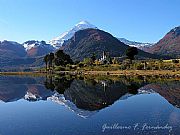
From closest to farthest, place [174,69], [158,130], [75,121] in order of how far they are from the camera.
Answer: [158,130] → [75,121] → [174,69]

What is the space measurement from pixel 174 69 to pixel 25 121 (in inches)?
4233

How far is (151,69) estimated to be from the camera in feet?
502

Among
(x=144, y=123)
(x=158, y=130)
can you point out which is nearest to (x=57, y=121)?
(x=144, y=123)

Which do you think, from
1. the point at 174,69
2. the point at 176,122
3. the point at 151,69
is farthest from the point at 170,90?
the point at 151,69

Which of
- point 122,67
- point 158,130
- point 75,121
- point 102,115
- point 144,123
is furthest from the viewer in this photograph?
point 122,67

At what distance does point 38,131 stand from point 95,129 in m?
6.73

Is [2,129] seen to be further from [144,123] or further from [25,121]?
[144,123]

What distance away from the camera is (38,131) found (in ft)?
122

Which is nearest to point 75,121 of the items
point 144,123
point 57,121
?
point 57,121

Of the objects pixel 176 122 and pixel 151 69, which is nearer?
pixel 176 122

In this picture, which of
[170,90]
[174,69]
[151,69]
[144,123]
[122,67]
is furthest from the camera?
[122,67]

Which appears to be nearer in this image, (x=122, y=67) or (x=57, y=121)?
(x=57, y=121)

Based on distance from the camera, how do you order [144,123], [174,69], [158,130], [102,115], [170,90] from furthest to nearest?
[174,69] → [170,90] → [102,115] → [144,123] → [158,130]

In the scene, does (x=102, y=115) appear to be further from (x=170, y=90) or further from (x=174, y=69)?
(x=174, y=69)
